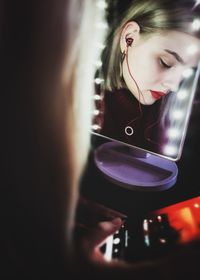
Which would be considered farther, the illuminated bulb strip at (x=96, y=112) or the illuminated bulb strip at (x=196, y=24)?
the illuminated bulb strip at (x=96, y=112)

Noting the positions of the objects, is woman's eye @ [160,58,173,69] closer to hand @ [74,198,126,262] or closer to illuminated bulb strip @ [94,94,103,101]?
illuminated bulb strip @ [94,94,103,101]

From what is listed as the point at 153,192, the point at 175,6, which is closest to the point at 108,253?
the point at 153,192

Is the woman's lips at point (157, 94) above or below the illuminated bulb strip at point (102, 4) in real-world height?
below

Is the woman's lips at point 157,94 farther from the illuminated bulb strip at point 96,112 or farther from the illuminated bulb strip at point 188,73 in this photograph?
the illuminated bulb strip at point 96,112

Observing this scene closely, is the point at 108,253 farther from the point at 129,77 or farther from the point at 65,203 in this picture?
the point at 129,77

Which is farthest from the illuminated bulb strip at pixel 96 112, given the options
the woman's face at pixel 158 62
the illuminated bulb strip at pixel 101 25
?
the illuminated bulb strip at pixel 101 25

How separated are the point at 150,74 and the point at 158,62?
0.12 feet

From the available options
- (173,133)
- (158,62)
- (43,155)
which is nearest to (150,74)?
(158,62)

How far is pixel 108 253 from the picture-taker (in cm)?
66

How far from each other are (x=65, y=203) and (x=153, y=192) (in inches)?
10.7

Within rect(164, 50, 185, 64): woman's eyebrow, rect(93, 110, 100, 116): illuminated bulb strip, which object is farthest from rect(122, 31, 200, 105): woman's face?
rect(93, 110, 100, 116): illuminated bulb strip

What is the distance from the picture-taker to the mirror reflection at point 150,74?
28.9 inches

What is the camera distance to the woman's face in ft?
2.41

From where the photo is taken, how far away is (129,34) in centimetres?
80
